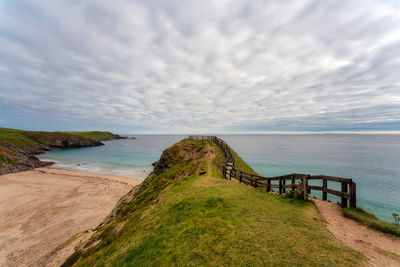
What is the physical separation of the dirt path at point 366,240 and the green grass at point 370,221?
0.81 feet

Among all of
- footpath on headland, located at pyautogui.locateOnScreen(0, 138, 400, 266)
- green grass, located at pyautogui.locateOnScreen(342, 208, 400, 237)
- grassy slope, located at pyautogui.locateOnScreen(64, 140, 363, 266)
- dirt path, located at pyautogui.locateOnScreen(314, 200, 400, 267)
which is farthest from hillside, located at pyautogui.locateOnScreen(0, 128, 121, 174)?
green grass, located at pyautogui.locateOnScreen(342, 208, 400, 237)

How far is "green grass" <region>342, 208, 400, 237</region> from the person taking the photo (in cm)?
671

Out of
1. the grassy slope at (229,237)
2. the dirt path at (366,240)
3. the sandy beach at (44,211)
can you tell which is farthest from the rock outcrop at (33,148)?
the dirt path at (366,240)

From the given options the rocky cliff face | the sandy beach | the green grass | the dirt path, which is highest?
the green grass

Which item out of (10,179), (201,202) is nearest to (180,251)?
(201,202)

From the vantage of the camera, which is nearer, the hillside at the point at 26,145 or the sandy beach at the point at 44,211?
the sandy beach at the point at 44,211

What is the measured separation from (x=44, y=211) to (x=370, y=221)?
34.6m

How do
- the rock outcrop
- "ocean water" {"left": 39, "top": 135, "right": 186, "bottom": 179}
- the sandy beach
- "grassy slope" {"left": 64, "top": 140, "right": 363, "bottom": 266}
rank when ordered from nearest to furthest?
"grassy slope" {"left": 64, "top": 140, "right": 363, "bottom": 266}
the sandy beach
the rock outcrop
"ocean water" {"left": 39, "top": 135, "right": 186, "bottom": 179}

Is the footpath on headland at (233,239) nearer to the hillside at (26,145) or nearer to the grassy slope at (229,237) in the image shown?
the grassy slope at (229,237)

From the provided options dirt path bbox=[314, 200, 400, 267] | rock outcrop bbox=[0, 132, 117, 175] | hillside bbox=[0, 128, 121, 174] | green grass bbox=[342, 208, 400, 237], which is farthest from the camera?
hillside bbox=[0, 128, 121, 174]

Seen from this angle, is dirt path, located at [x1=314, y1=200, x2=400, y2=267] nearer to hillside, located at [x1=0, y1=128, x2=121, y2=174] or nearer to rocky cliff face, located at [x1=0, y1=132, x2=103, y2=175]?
rocky cliff face, located at [x1=0, y1=132, x2=103, y2=175]

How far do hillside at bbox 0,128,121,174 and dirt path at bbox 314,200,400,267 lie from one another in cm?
6571

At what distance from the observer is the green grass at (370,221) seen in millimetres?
6711

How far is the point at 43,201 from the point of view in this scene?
25.4 m
